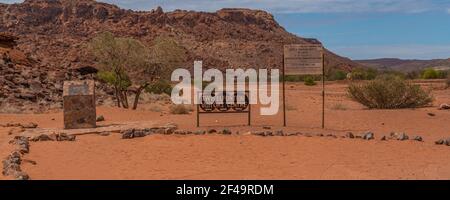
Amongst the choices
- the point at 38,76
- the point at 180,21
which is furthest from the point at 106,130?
the point at 180,21

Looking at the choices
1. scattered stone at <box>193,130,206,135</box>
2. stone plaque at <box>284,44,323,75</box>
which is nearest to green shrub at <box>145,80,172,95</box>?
stone plaque at <box>284,44,323,75</box>

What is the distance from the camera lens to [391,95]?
2253 cm

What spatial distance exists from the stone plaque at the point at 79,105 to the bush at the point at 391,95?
11.0 meters

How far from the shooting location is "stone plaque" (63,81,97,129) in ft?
56.0

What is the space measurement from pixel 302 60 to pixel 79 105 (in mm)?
6430

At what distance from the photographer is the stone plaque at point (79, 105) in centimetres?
1708

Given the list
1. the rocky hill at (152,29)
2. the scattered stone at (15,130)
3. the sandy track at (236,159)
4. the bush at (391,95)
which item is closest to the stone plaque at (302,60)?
the sandy track at (236,159)

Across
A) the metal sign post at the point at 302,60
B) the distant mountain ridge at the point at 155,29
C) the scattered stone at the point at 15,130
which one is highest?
the distant mountain ridge at the point at 155,29

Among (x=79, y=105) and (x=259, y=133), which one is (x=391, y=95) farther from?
(x=79, y=105)

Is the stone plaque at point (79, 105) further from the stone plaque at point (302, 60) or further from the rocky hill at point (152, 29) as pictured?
the rocky hill at point (152, 29)

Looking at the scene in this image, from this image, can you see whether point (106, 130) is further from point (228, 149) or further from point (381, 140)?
point (381, 140)

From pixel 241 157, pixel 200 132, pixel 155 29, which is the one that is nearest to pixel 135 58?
pixel 200 132

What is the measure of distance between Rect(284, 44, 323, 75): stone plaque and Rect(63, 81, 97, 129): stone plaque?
5.65m
